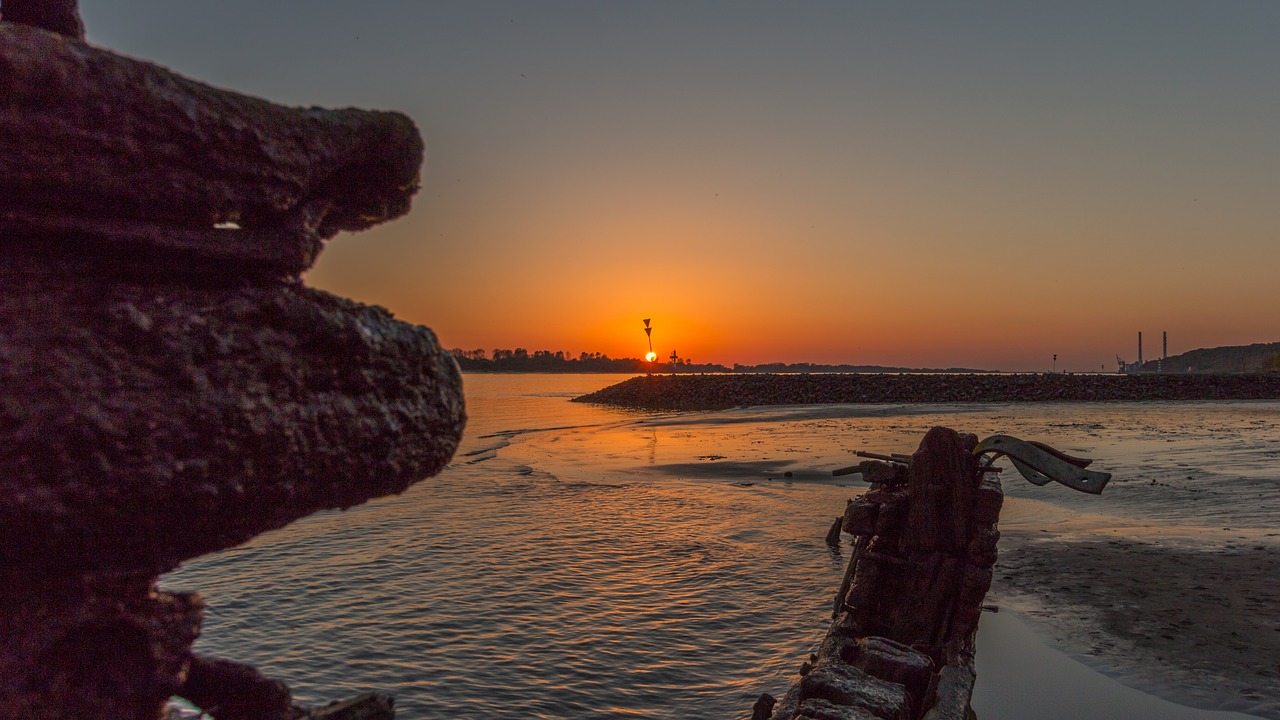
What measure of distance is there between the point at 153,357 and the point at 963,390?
231ft

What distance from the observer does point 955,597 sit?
6348mm

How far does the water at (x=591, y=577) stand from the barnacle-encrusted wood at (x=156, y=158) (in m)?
6.50

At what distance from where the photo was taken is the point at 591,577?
11484mm

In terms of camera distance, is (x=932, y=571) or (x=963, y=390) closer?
(x=932, y=571)

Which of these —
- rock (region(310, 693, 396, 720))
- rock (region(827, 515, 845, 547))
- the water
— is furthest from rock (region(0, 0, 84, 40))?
rock (region(827, 515, 845, 547))

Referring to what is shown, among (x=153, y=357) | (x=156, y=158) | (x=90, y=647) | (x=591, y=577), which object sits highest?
(x=156, y=158)

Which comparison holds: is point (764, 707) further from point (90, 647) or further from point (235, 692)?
point (90, 647)

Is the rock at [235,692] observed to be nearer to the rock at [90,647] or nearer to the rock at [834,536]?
the rock at [90,647]

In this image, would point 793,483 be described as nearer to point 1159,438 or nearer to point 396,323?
point 1159,438

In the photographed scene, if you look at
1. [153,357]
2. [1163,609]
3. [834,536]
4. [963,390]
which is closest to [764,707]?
[153,357]

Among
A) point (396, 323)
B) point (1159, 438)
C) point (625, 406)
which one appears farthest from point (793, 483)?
point (625, 406)

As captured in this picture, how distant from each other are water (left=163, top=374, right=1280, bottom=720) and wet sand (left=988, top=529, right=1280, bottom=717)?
1.11 m

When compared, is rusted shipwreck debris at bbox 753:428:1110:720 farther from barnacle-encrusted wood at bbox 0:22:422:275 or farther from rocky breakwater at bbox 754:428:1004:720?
barnacle-encrusted wood at bbox 0:22:422:275

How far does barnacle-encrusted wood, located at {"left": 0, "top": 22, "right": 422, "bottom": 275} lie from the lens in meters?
1.34
